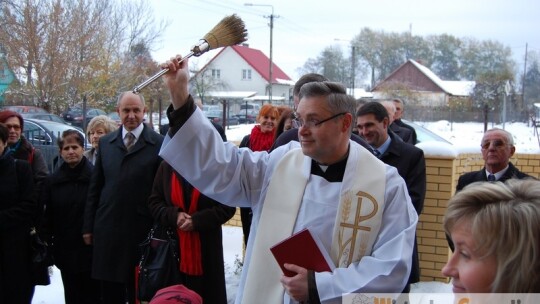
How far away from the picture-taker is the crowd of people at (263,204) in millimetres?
1646

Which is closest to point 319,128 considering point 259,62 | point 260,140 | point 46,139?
point 260,140

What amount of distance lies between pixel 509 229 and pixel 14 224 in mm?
4069

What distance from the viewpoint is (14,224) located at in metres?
4.63

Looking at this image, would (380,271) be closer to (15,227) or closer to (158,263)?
(158,263)

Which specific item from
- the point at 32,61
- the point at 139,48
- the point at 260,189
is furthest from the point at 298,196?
the point at 139,48

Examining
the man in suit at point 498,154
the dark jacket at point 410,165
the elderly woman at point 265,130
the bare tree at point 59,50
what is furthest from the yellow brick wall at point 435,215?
the bare tree at point 59,50

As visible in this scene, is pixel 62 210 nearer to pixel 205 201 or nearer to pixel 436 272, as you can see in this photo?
pixel 205 201

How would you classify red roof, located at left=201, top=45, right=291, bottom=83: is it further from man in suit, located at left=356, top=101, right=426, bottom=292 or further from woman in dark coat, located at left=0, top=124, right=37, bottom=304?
woman in dark coat, located at left=0, top=124, right=37, bottom=304

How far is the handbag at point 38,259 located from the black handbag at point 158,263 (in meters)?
0.86

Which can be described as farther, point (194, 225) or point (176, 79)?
point (194, 225)

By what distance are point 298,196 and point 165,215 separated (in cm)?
200

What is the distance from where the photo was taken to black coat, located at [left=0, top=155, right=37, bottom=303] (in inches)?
182

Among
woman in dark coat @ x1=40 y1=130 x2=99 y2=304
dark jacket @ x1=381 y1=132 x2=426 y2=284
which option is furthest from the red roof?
dark jacket @ x1=381 y1=132 x2=426 y2=284

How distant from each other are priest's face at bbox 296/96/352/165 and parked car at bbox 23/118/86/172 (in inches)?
146
